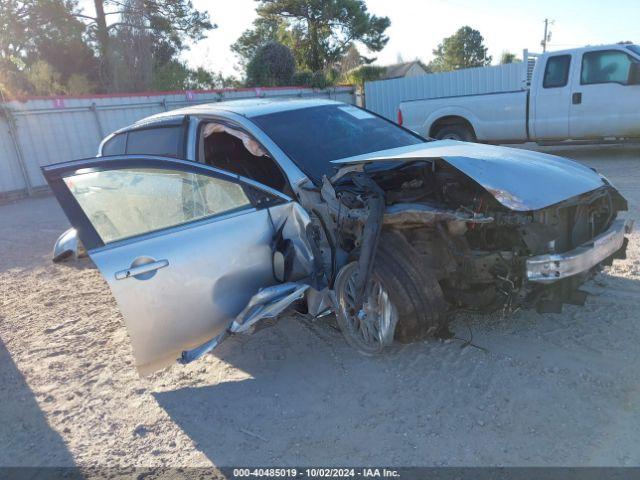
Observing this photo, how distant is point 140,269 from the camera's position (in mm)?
3035

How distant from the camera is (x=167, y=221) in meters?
3.36

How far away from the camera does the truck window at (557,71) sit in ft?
33.7

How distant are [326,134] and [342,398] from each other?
2.27 meters

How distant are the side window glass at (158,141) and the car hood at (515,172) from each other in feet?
5.85

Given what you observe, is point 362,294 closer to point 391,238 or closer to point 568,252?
point 391,238

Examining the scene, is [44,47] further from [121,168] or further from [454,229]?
[454,229]

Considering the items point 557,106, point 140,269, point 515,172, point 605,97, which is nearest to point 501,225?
point 515,172

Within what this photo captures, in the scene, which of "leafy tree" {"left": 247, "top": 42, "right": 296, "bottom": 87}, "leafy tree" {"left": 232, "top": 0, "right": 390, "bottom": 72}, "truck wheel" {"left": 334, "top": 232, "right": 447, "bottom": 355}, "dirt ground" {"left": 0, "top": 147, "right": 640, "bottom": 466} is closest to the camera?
"dirt ground" {"left": 0, "top": 147, "right": 640, "bottom": 466}

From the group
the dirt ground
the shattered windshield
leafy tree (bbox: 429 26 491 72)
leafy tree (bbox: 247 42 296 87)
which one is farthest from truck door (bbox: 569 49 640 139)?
leafy tree (bbox: 429 26 491 72)

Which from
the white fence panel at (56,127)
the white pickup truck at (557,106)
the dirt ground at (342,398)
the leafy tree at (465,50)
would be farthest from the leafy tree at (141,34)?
the leafy tree at (465,50)

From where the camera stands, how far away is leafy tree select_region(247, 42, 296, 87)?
73.2ft

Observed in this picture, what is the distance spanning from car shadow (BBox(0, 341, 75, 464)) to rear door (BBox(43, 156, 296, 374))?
25.1 inches

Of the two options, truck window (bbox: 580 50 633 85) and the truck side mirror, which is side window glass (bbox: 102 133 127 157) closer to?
truck window (bbox: 580 50 633 85)

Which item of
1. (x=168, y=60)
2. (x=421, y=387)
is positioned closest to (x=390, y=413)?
(x=421, y=387)
